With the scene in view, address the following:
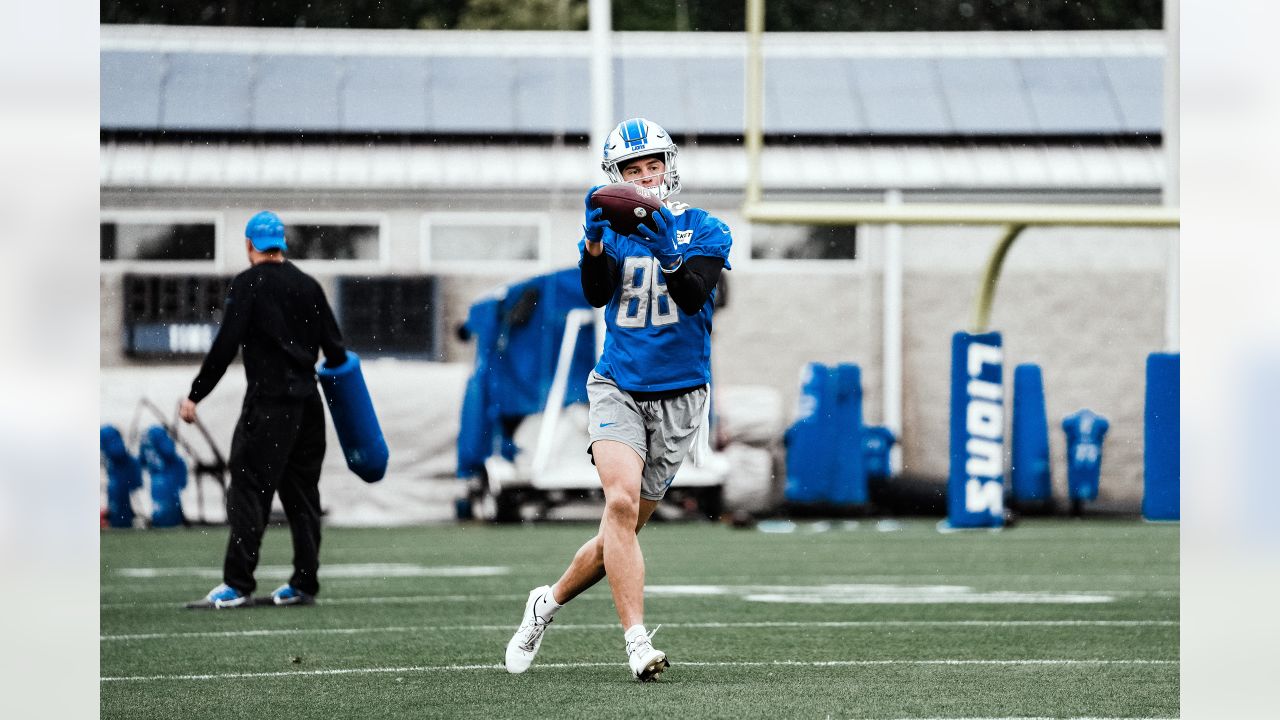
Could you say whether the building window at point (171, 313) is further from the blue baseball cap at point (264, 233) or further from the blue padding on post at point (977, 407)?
the blue baseball cap at point (264, 233)

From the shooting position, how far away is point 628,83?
16641mm

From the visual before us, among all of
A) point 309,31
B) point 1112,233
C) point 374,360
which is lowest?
point 374,360

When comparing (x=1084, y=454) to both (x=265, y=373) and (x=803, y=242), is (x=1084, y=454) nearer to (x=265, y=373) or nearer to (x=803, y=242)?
(x=803, y=242)

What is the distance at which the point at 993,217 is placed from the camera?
9.81m

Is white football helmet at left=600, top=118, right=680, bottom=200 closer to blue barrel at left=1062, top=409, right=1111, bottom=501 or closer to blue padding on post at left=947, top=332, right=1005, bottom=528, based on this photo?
blue padding on post at left=947, top=332, right=1005, bottom=528

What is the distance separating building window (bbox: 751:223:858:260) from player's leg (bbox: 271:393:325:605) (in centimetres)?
964

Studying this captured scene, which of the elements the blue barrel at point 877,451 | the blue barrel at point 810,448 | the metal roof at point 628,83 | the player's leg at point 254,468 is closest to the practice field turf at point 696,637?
the player's leg at point 254,468

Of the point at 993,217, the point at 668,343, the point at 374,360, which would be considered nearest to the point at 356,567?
the point at 993,217

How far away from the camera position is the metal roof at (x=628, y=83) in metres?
16.2

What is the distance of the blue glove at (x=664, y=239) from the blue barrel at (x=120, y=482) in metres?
9.30

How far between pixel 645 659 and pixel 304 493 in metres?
2.79

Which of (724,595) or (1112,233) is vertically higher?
(1112,233)
